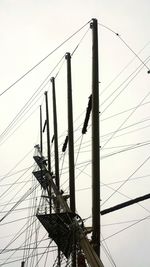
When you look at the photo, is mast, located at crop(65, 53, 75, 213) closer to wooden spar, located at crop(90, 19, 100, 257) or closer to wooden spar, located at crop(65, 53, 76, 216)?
wooden spar, located at crop(65, 53, 76, 216)

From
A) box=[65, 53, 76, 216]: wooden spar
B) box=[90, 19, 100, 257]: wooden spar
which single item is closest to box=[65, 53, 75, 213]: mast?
box=[65, 53, 76, 216]: wooden spar

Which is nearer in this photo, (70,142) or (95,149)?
(95,149)

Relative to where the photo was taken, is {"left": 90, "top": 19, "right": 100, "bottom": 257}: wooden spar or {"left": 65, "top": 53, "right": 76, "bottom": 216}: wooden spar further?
{"left": 65, "top": 53, "right": 76, "bottom": 216}: wooden spar

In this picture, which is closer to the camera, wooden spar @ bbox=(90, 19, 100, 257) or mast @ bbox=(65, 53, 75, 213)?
wooden spar @ bbox=(90, 19, 100, 257)

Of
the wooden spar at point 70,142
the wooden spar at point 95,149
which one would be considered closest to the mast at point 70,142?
the wooden spar at point 70,142

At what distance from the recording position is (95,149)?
9914 mm

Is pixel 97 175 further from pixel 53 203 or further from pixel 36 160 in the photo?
pixel 36 160

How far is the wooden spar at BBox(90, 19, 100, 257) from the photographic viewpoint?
9.23 m

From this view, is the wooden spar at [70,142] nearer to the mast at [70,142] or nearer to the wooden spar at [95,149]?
the mast at [70,142]

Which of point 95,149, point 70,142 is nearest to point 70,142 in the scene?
point 70,142

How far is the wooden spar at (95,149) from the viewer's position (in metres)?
9.23

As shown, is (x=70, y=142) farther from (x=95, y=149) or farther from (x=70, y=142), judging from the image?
(x=95, y=149)

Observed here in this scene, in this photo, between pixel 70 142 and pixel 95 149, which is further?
pixel 70 142

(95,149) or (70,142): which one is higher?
(70,142)
